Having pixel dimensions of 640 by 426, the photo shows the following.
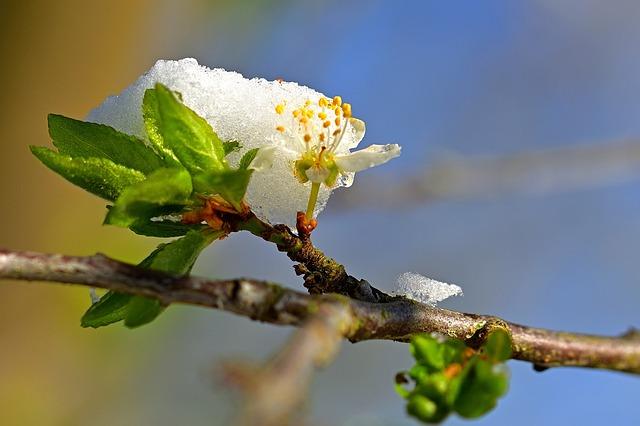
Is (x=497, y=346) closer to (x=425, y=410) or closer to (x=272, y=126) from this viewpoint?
(x=425, y=410)

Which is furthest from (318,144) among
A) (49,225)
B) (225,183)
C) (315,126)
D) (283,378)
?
(49,225)

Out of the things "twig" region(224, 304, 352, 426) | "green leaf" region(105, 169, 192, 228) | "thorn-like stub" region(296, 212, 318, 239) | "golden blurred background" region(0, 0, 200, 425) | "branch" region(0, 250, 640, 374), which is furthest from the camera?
"golden blurred background" region(0, 0, 200, 425)

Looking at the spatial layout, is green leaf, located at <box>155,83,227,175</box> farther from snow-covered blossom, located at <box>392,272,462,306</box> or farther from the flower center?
snow-covered blossom, located at <box>392,272,462,306</box>

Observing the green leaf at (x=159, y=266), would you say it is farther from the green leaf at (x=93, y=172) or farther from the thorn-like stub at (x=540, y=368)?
the thorn-like stub at (x=540, y=368)

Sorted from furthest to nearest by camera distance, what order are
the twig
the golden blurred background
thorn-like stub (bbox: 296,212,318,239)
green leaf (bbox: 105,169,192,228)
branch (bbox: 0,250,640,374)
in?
the golden blurred background, thorn-like stub (bbox: 296,212,318,239), green leaf (bbox: 105,169,192,228), branch (bbox: 0,250,640,374), the twig

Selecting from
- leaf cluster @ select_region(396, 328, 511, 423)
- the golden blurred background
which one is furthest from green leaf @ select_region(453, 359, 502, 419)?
the golden blurred background

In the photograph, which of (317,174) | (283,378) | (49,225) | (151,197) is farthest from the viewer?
(49,225)
